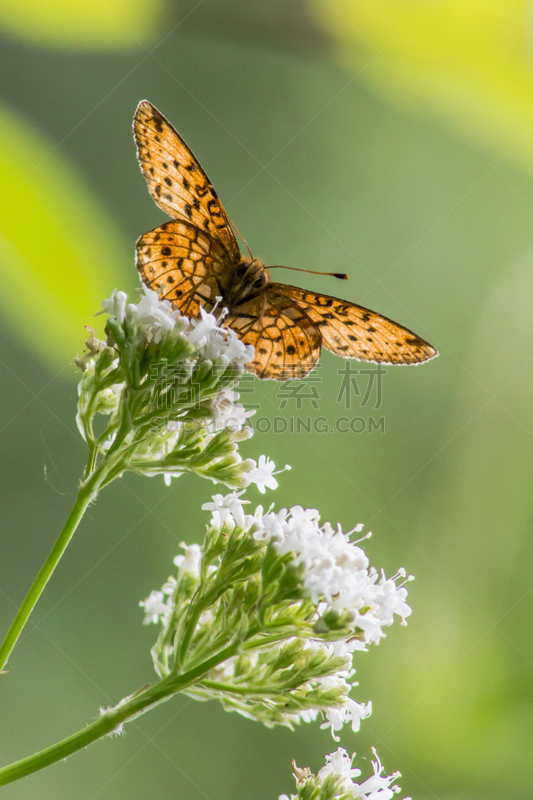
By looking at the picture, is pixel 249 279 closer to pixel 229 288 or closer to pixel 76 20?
pixel 229 288


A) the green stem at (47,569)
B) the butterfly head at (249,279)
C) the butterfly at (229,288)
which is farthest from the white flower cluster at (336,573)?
the butterfly head at (249,279)

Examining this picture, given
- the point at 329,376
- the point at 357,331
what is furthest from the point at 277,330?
the point at 329,376

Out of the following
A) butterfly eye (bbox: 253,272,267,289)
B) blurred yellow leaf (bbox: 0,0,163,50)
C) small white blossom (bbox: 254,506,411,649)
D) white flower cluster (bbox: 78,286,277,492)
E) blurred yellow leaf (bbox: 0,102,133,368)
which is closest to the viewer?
small white blossom (bbox: 254,506,411,649)

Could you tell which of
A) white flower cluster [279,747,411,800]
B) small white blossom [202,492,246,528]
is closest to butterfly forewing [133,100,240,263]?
small white blossom [202,492,246,528]

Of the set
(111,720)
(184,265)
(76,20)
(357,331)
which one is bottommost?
(111,720)

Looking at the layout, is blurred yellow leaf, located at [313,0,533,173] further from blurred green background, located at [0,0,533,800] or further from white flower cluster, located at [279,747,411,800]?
white flower cluster, located at [279,747,411,800]

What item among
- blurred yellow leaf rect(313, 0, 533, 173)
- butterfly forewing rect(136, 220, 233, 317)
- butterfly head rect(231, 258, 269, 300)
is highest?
blurred yellow leaf rect(313, 0, 533, 173)

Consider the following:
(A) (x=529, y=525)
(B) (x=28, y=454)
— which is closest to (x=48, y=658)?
(B) (x=28, y=454)
